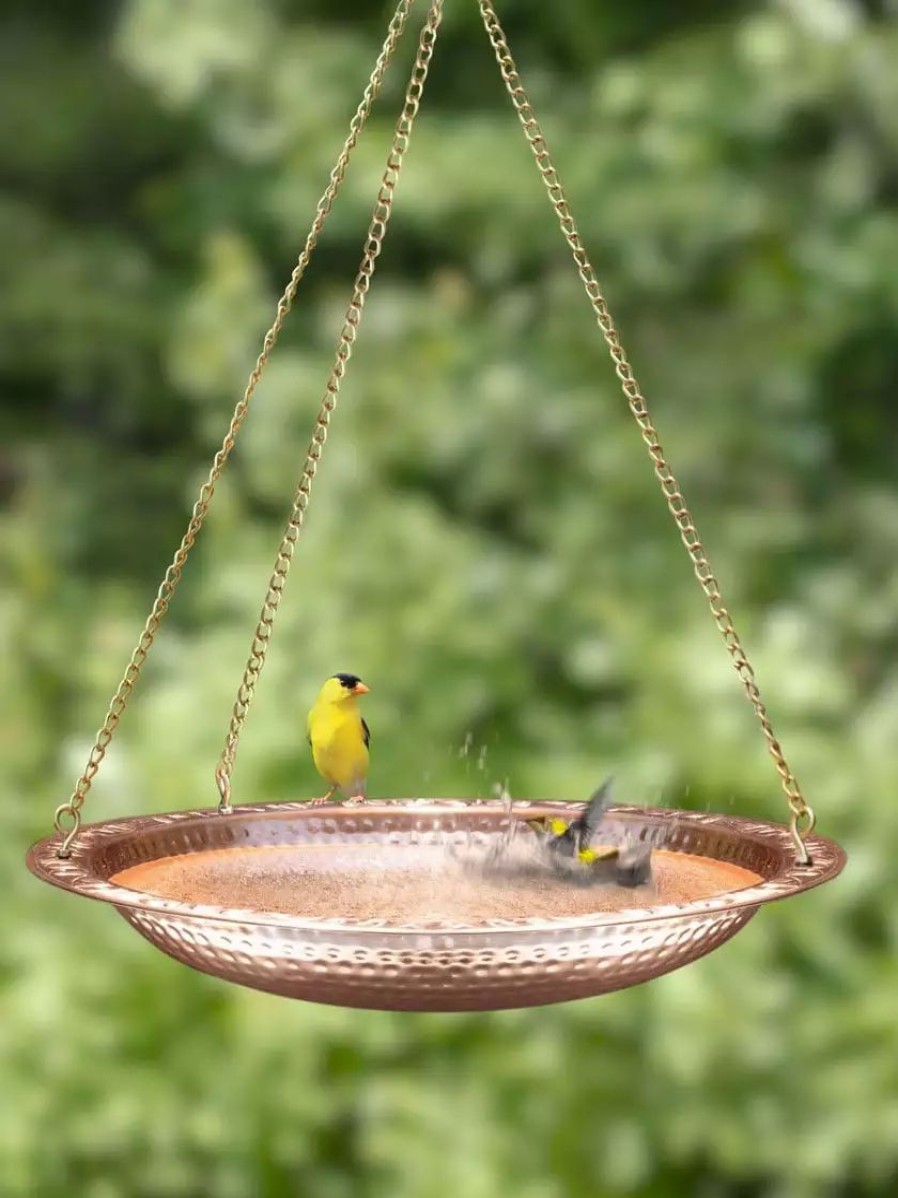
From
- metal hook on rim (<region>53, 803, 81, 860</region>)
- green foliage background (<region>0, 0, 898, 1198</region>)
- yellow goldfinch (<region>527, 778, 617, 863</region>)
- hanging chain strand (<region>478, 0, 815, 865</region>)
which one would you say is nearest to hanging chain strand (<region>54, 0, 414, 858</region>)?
metal hook on rim (<region>53, 803, 81, 860</region>)

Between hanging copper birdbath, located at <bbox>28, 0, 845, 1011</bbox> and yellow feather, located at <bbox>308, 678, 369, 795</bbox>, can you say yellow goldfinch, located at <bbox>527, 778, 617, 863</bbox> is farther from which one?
yellow feather, located at <bbox>308, 678, 369, 795</bbox>

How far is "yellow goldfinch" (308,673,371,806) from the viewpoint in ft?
6.92

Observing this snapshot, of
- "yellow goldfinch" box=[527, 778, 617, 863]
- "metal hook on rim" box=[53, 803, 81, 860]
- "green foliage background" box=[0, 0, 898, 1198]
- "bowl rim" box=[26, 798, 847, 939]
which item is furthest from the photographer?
"green foliage background" box=[0, 0, 898, 1198]

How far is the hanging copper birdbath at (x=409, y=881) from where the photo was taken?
140 centimetres

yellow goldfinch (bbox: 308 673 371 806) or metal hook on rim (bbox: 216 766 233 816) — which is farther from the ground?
yellow goldfinch (bbox: 308 673 371 806)

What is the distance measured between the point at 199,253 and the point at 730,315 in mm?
1878

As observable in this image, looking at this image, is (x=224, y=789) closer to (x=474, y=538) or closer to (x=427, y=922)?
(x=427, y=922)

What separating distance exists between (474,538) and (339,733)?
8.76ft

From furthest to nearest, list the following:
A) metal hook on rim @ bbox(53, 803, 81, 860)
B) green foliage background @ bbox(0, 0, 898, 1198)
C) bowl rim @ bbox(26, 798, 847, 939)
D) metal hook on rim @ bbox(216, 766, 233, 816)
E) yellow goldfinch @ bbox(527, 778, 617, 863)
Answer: green foliage background @ bbox(0, 0, 898, 1198) < metal hook on rim @ bbox(216, 766, 233, 816) < yellow goldfinch @ bbox(527, 778, 617, 863) < metal hook on rim @ bbox(53, 803, 81, 860) < bowl rim @ bbox(26, 798, 847, 939)

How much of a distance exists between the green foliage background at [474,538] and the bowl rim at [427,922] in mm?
Answer: 1897

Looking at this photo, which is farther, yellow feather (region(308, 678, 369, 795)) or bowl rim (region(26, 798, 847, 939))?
yellow feather (region(308, 678, 369, 795))

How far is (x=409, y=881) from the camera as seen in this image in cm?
189

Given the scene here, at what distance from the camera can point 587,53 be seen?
16.9 feet

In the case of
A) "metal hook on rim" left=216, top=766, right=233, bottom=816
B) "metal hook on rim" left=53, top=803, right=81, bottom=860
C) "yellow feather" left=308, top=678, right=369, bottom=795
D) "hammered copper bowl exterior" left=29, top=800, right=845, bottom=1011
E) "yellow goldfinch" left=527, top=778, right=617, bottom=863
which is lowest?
"hammered copper bowl exterior" left=29, top=800, right=845, bottom=1011
